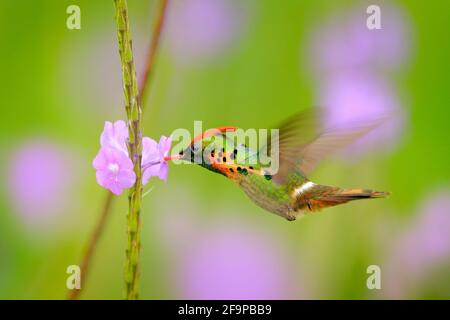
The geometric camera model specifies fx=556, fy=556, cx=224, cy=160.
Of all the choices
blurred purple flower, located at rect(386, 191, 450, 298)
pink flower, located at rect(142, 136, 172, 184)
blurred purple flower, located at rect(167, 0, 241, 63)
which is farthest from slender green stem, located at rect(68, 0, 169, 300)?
blurred purple flower, located at rect(386, 191, 450, 298)

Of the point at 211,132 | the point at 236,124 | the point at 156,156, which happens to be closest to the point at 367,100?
the point at 236,124

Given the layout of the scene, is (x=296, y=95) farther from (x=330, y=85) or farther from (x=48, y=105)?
(x=48, y=105)

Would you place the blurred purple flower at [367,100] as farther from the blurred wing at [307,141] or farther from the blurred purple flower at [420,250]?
the blurred wing at [307,141]

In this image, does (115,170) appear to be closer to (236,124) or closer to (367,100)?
(236,124)

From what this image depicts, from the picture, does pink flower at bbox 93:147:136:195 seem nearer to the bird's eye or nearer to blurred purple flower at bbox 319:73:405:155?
the bird's eye

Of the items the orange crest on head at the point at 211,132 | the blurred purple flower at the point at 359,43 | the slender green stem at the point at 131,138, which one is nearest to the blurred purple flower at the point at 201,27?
the blurred purple flower at the point at 359,43
